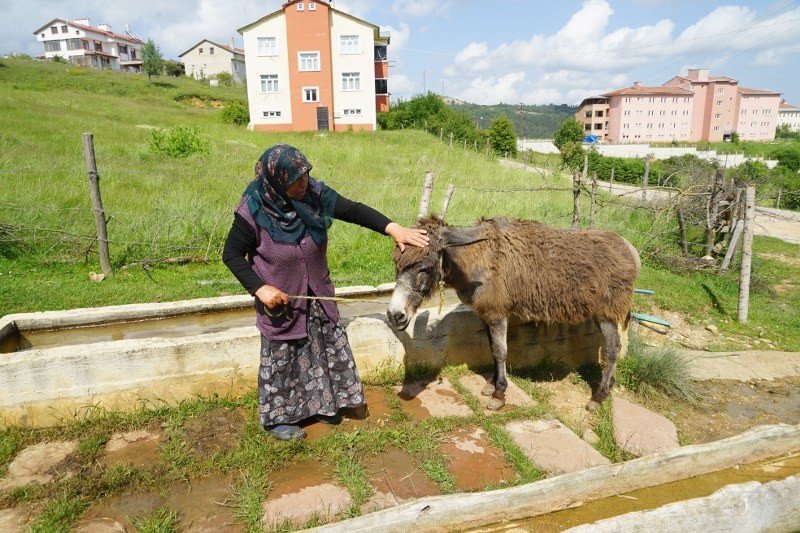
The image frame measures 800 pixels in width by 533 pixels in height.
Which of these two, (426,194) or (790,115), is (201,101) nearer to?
(426,194)

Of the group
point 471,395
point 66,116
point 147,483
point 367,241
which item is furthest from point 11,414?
point 66,116

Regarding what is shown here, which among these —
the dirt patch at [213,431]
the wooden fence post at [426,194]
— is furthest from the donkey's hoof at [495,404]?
the wooden fence post at [426,194]

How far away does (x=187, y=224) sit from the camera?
7.95m

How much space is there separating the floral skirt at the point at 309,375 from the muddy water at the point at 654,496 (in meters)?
1.42

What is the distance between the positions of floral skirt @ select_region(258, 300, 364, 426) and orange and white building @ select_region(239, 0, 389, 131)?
31957mm

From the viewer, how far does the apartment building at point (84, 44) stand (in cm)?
6962

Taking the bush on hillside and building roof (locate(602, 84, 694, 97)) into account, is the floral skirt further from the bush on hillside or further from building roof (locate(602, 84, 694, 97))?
building roof (locate(602, 84, 694, 97))

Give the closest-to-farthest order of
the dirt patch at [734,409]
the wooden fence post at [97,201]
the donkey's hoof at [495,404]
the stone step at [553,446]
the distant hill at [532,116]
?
1. the stone step at [553,446]
2. the donkey's hoof at [495,404]
3. the dirt patch at [734,409]
4. the wooden fence post at [97,201]
5. the distant hill at [532,116]

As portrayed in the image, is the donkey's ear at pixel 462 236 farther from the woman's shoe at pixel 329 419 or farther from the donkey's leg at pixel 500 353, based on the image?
the woman's shoe at pixel 329 419

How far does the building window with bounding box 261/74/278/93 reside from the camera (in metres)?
32.3

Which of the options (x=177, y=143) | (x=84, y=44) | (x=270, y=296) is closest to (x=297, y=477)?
(x=270, y=296)

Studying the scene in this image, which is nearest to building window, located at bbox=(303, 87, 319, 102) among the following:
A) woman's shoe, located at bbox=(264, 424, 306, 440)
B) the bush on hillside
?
the bush on hillside

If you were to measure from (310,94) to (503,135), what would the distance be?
47.9ft

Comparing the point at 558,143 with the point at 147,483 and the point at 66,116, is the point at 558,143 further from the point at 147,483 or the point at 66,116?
the point at 147,483
